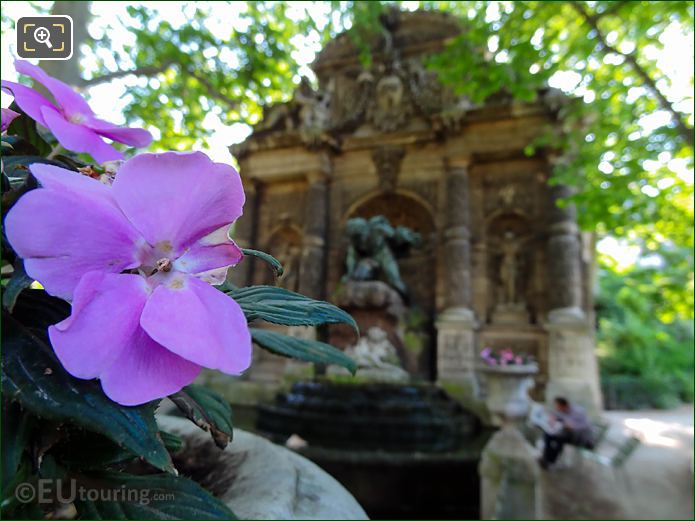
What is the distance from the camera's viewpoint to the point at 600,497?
4191mm

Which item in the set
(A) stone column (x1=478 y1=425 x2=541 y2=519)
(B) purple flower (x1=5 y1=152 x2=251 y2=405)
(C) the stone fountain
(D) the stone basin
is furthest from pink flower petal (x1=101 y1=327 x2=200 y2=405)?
(D) the stone basin

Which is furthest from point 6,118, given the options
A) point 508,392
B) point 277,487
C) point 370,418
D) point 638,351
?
point 638,351

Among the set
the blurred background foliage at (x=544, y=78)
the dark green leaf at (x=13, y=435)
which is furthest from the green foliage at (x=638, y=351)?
the dark green leaf at (x=13, y=435)

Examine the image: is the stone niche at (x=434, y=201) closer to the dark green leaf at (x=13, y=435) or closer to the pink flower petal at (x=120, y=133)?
the pink flower petal at (x=120, y=133)

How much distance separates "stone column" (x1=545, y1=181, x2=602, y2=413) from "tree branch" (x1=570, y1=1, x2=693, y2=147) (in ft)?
8.77

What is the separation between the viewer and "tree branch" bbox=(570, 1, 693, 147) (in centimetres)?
445

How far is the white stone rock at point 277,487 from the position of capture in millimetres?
1071

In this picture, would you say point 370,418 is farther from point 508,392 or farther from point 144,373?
point 144,373

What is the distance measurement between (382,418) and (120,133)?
509cm

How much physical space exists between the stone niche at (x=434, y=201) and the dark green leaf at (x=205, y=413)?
535 centimetres

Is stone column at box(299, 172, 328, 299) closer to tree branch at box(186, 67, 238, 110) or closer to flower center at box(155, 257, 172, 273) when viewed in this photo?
tree branch at box(186, 67, 238, 110)

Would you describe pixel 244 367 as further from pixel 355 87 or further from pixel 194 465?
pixel 355 87

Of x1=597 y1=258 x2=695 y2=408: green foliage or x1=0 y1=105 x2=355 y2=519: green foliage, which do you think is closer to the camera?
x1=0 y1=105 x2=355 y2=519: green foliage

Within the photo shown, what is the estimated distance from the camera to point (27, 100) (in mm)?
536
